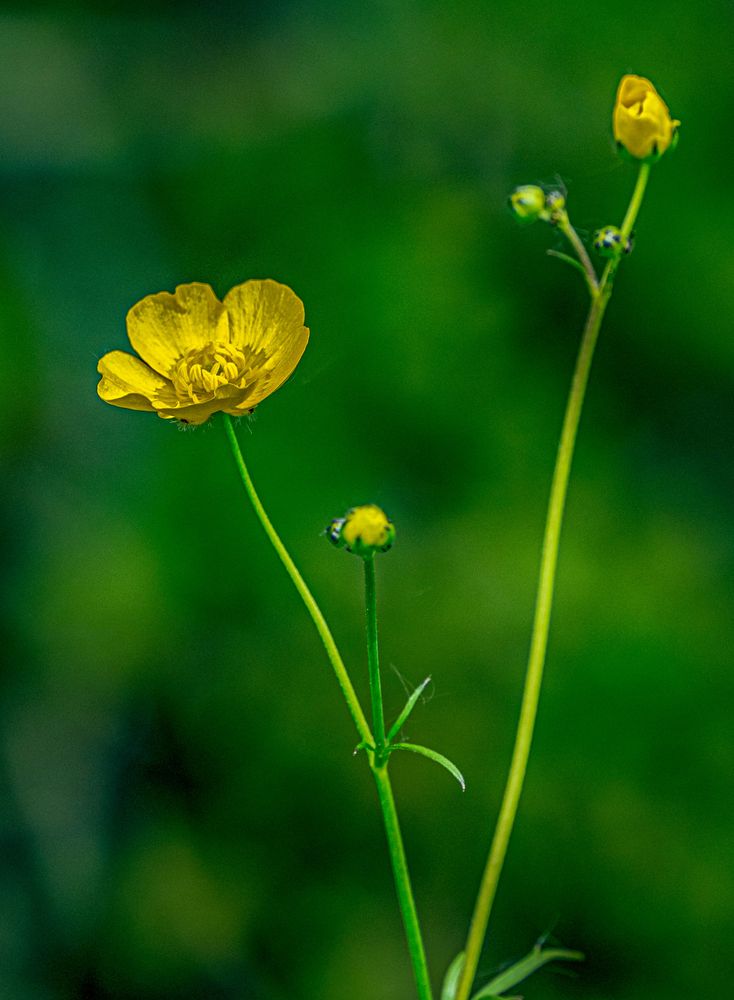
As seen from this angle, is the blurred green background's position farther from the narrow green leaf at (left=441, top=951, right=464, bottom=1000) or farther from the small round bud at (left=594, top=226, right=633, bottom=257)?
the small round bud at (left=594, top=226, right=633, bottom=257)

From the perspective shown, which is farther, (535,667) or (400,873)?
(535,667)

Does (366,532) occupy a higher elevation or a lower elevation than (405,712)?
higher

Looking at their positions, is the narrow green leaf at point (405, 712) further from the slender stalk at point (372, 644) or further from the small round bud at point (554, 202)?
the small round bud at point (554, 202)

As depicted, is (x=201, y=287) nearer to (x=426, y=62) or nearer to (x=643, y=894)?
(x=643, y=894)

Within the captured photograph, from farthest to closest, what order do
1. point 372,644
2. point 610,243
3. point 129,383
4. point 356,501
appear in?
point 356,501 < point 129,383 < point 610,243 < point 372,644

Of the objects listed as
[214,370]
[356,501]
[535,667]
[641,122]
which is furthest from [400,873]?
[356,501]

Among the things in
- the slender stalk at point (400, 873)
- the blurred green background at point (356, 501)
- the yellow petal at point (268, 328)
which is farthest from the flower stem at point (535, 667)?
the blurred green background at point (356, 501)

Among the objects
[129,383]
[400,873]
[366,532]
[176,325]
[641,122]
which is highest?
[641,122]

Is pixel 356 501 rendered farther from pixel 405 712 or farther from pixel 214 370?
pixel 405 712
